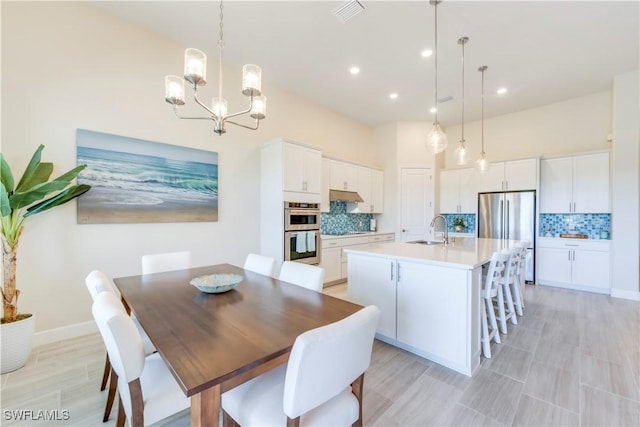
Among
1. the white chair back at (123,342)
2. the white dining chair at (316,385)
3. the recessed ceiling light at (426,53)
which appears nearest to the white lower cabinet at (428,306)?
the white dining chair at (316,385)

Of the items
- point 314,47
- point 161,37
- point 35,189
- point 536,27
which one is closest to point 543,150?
point 536,27

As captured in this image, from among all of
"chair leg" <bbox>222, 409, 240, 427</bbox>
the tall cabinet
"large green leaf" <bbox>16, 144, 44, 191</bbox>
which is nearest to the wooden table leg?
"chair leg" <bbox>222, 409, 240, 427</bbox>

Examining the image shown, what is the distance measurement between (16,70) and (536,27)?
17.7ft

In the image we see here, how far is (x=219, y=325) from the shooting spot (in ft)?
4.07

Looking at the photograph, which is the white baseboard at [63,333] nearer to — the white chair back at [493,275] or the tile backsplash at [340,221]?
the tile backsplash at [340,221]

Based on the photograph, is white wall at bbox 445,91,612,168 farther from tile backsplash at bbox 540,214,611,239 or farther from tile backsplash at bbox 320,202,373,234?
tile backsplash at bbox 320,202,373,234

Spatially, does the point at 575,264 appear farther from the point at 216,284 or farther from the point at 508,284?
the point at 216,284

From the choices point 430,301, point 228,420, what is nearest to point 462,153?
point 430,301

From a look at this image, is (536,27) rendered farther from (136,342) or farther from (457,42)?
→ (136,342)

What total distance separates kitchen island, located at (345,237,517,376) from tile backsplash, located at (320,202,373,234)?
2.47 m

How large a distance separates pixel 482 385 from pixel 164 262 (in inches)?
115

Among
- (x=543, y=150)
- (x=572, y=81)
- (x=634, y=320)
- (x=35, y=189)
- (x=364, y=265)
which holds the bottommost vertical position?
(x=634, y=320)

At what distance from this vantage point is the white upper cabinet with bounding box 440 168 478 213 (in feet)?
18.4

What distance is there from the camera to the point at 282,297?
165cm
